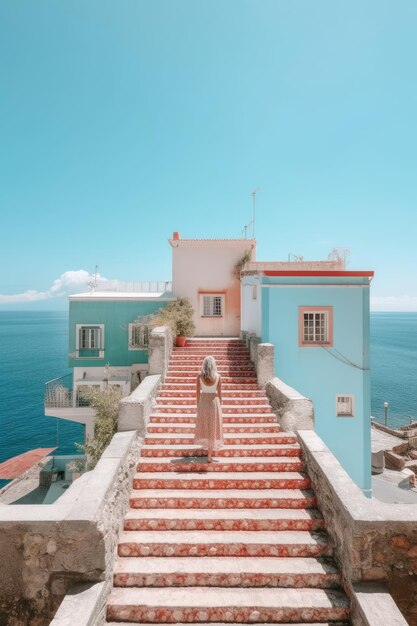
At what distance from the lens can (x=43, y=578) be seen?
414 centimetres

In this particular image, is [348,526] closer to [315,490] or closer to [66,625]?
[315,490]

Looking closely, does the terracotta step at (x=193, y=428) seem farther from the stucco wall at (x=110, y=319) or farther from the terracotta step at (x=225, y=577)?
the stucco wall at (x=110, y=319)

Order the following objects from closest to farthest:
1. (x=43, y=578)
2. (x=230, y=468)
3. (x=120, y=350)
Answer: (x=43, y=578)
(x=230, y=468)
(x=120, y=350)

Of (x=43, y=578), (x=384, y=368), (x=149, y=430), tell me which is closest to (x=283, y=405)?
(x=149, y=430)

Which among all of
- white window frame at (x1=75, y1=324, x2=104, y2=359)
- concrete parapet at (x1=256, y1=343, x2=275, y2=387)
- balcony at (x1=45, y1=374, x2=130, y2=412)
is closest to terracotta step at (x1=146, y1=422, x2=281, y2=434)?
concrete parapet at (x1=256, y1=343, x2=275, y2=387)

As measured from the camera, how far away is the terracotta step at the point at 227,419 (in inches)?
316

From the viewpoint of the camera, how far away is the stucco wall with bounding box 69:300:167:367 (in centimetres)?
1775

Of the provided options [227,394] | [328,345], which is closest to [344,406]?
[328,345]

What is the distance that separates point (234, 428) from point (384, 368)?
83389 millimetres

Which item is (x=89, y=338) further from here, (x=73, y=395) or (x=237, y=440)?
(x=237, y=440)

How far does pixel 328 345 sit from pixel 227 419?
21.0 ft

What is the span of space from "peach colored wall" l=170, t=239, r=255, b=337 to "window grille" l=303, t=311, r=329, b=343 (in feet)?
20.4

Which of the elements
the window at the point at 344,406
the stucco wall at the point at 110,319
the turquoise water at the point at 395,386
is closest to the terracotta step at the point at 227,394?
the window at the point at 344,406

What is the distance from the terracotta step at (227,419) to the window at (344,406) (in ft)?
19.0
